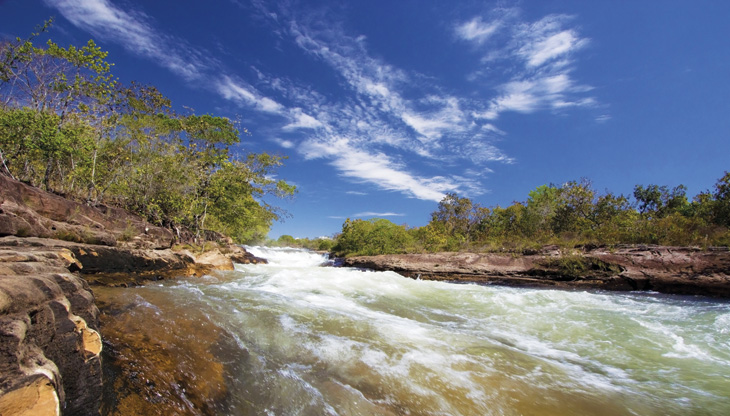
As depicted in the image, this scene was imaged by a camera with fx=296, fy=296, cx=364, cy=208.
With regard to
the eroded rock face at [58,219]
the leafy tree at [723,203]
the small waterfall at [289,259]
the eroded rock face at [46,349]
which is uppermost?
the leafy tree at [723,203]

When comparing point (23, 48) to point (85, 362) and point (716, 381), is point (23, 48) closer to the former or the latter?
point (85, 362)

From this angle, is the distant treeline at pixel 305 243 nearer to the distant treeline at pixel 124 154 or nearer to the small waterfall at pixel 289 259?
the small waterfall at pixel 289 259

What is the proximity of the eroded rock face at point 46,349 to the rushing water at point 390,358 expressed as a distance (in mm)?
330

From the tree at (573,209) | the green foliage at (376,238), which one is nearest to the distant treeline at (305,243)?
the green foliage at (376,238)

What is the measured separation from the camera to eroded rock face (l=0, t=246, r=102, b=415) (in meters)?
1.39

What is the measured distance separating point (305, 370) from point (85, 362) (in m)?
2.07

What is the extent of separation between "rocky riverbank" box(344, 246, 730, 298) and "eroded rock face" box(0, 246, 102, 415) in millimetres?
15855

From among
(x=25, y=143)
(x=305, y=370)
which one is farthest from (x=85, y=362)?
(x=25, y=143)

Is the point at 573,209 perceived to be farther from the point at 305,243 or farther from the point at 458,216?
the point at 305,243

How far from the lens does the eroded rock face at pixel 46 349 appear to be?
1.39 m

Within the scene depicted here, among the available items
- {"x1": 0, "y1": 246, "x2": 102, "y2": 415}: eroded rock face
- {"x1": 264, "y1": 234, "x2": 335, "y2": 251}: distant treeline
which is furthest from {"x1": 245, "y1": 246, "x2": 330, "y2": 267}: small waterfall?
{"x1": 264, "y1": 234, "x2": 335, "y2": 251}: distant treeline

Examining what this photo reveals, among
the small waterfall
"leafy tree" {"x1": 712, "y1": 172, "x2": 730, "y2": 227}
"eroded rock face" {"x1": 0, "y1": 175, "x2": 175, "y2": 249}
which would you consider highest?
"leafy tree" {"x1": 712, "y1": 172, "x2": 730, "y2": 227}

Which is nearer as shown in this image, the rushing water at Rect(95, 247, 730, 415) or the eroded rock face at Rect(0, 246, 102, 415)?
the eroded rock face at Rect(0, 246, 102, 415)

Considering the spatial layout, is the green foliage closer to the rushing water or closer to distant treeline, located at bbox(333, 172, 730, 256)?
distant treeline, located at bbox(333, 172, 730, 256)
